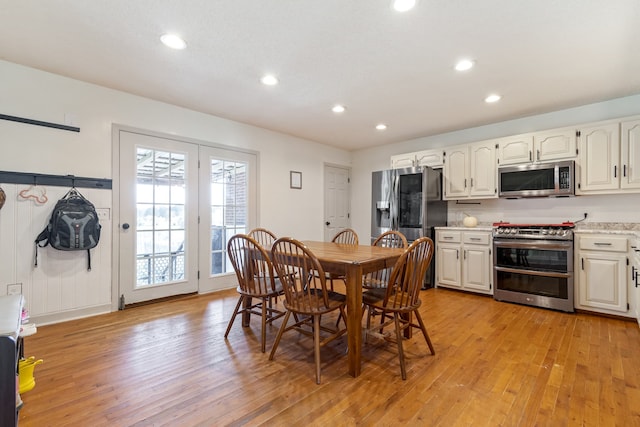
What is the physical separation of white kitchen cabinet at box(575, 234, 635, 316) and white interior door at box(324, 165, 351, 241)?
363 centimetres

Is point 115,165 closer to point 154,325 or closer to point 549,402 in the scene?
point 154,325

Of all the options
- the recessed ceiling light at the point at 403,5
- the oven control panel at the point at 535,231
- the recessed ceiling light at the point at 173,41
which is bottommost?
the oven control panel at the point at 535,231

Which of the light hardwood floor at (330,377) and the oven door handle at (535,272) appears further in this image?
the oven door handle at (535,272)

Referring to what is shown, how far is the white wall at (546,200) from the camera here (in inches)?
135

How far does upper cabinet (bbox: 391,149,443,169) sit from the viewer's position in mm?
4547

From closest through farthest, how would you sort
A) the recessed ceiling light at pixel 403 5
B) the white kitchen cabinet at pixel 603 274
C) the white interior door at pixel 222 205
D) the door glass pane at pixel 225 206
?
the recessed ceiling light at pixel 403 5, the white kitchen cabinet at pixel 603 274, the white interior door at pixel 222 205, the door glass pane at pixel 225 206

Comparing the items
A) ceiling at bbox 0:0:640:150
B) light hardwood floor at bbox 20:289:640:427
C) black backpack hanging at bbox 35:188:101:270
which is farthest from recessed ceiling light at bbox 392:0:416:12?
black backpack hanging at bbox 35:188:101:270

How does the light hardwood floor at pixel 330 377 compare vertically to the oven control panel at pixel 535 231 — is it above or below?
below

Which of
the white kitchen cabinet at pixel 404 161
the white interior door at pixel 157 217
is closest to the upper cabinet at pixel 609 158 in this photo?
the white kitchen cabinet at pixel 404 161

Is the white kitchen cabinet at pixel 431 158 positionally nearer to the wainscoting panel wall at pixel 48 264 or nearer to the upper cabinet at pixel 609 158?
the upper cabinet at pixel 609 158

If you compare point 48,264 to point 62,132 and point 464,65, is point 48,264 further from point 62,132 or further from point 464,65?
point 464,65

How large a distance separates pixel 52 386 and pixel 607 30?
4421mm

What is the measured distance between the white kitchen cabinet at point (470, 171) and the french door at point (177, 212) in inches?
116

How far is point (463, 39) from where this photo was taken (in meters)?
2.26
